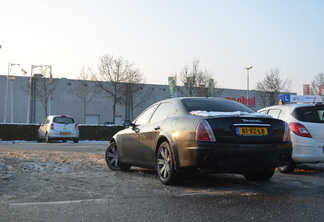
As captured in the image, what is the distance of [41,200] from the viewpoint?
15.4 ft

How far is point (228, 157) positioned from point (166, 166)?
1041mm

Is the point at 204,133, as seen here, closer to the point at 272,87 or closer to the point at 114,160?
the point at 114,160

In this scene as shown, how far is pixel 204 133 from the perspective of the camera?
210 inches

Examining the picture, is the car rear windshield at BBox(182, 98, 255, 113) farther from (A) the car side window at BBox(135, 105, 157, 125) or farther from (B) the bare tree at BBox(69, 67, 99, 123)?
(B) the bare tree at BBox(69, 67, 99, 123)

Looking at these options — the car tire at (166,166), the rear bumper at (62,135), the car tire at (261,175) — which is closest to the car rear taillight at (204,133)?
the car tire at (166,166)

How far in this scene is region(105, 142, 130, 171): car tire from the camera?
7.71 meters

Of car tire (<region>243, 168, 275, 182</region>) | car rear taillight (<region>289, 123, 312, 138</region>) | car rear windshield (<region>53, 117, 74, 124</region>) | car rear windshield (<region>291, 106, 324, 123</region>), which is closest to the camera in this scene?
car tire (<region>243, 168, 275, 182</region>)

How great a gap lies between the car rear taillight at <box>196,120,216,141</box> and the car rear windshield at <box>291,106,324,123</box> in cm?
307

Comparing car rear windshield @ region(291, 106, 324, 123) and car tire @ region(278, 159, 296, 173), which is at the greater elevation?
car rear windshield @ region(291, 106, 324, 123)

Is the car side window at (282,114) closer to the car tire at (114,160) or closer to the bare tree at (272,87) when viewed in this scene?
the car tire at (114,160)

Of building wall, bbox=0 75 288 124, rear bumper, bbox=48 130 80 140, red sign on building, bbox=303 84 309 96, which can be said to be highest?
red sign on building, bbox=303 84 309 96

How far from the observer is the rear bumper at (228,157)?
5270mm

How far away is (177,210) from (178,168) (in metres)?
1.50

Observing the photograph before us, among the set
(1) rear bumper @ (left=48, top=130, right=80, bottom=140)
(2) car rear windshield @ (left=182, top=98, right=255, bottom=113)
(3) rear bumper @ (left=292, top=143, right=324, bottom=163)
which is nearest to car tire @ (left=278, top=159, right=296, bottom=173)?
(3) rear bumper @ (left=292, top=143, right=324, bottom=163)
